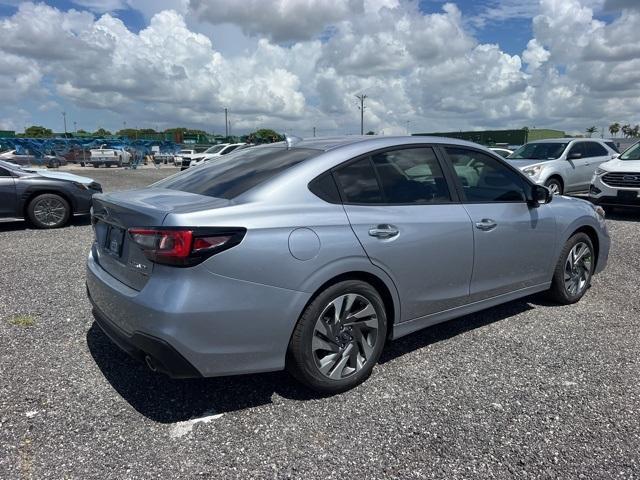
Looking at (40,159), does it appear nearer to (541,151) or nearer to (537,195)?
(541,151)

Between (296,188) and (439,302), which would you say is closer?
(296,188)

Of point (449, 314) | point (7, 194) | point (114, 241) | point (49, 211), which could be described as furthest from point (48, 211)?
point (449, 314)

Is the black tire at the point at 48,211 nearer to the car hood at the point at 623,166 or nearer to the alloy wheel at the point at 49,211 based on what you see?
→ the alloy wheel at the point at 49,211

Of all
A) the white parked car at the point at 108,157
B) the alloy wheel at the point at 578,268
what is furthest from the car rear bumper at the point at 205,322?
the white parked car at the point at 108,157

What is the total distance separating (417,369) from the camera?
3600 mm

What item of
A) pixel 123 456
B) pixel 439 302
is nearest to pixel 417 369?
pixel 439 302

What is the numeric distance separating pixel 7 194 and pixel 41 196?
527 millimetres

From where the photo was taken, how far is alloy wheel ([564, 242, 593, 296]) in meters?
4.82

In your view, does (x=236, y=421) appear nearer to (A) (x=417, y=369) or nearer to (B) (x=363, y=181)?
(A) (x=417, y=369)

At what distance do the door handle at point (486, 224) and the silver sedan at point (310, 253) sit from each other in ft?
0.04

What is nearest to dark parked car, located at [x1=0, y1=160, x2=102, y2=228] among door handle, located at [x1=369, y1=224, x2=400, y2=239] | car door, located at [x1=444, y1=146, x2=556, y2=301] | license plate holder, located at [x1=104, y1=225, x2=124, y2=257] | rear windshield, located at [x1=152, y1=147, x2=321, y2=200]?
rear windshield, located at [x1=152, y1=147, x2=321, y2=200]

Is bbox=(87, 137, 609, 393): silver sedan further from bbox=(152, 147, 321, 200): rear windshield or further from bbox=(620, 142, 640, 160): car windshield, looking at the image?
bbox=(620, 142, 640, 160): car windshield

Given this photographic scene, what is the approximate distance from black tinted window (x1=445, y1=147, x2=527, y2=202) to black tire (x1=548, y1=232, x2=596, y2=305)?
2.74 feet

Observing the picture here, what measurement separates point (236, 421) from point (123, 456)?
0.63m
